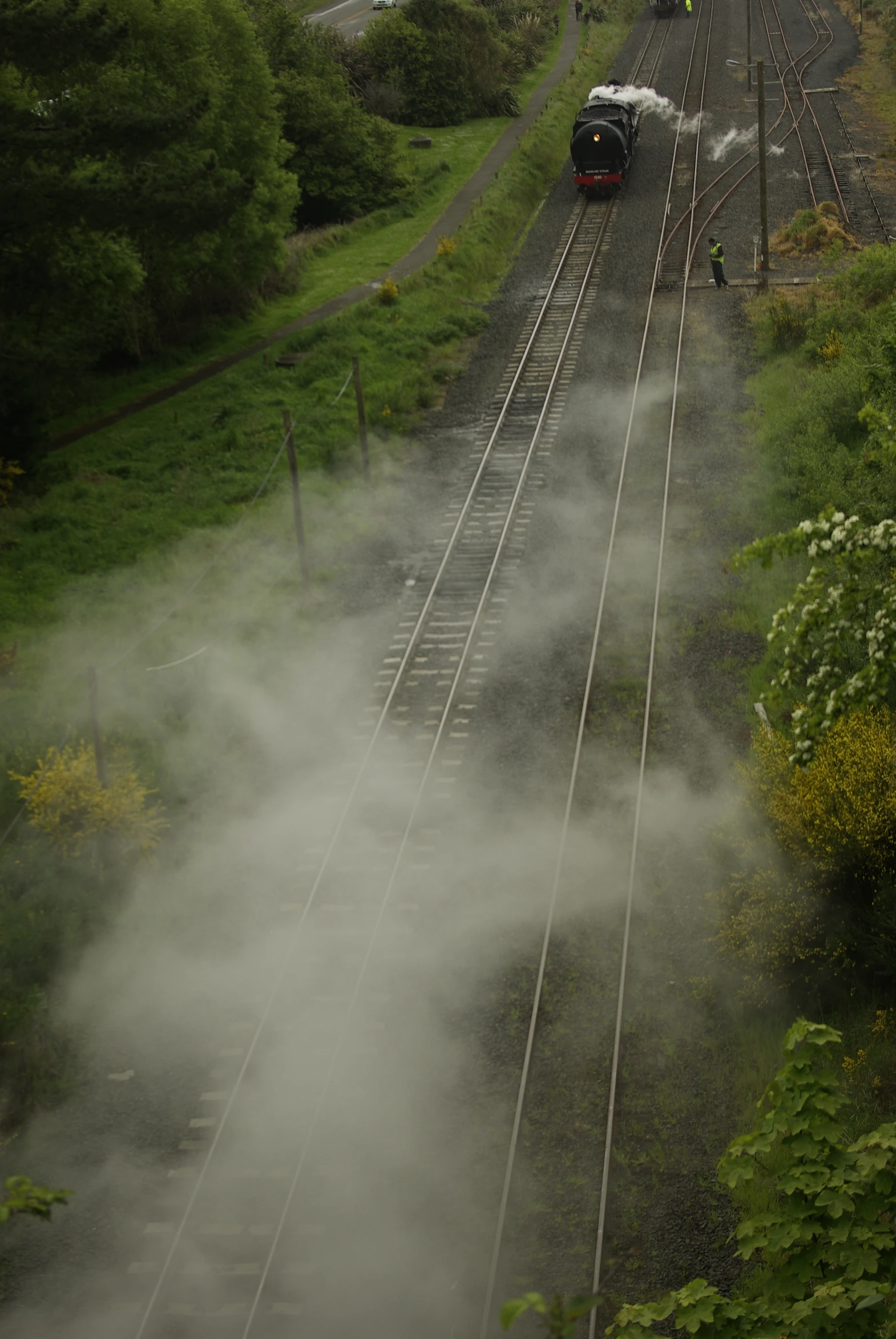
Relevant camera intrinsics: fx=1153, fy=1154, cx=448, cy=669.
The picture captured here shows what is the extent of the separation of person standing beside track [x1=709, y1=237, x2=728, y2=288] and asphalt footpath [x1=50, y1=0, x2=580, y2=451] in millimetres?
9781

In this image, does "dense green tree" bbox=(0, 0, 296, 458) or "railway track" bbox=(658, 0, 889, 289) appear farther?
"railway track" bbox=(658, 0, 889, 289)

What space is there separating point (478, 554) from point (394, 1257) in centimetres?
1270

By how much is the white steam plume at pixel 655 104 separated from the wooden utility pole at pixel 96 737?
35739mm

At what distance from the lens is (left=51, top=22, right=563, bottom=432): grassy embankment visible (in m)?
29.8

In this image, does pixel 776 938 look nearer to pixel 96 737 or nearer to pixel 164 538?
pixel 96 737

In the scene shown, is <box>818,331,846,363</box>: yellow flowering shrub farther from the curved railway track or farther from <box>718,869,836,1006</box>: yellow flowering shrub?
<box>718,869,836,1006</box>: yellow flowering shrub

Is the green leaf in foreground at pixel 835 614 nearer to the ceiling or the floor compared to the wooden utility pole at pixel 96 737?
nearer to the ceiling

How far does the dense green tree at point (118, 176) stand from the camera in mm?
20453

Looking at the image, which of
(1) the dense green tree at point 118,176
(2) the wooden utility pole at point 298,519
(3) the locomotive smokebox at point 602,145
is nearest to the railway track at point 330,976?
(2) the wooden utility pole at point 298,519

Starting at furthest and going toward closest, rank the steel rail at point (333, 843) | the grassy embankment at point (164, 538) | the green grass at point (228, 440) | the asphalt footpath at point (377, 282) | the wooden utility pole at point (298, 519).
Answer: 1. the asphalt footpath at point (377, 282)
2. the green grass at point (228, 440)
3. the wooden utility pole at point (298, 519)
4. the grassy embankment at point (164, 538)
5. the steel rail at point (333, 843)

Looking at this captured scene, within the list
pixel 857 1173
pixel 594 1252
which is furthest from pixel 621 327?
pixel 857 1173

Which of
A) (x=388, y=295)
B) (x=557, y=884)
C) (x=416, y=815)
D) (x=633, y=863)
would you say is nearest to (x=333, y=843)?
(x=416, y=815)

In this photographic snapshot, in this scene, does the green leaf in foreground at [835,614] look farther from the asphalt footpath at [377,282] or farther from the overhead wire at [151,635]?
the asphalt footpath at [377,282]

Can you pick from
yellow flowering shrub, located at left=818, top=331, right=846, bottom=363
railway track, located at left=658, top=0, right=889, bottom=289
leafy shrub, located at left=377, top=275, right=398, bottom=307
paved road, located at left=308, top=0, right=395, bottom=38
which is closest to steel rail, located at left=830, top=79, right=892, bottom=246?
railway track, located at left=658, top=0, right=889, bottom=289
